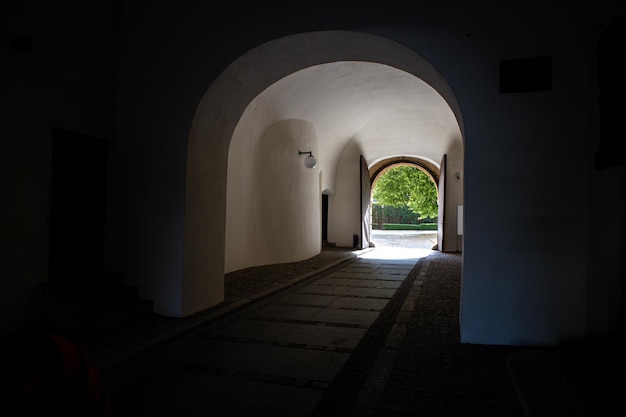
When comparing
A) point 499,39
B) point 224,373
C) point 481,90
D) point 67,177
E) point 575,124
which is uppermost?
point 499,39

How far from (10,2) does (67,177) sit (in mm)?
1762

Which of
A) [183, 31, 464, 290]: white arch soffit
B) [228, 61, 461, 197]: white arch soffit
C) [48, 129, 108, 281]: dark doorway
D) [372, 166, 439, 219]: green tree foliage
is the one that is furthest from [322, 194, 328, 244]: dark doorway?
[372, 166, 439, 219]: green tree foliage

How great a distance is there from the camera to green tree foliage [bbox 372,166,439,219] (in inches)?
1049

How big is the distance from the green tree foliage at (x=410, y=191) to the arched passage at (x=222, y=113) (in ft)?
72.0

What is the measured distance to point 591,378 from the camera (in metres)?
2.71

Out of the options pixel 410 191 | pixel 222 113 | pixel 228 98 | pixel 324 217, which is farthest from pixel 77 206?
pixel 410 191

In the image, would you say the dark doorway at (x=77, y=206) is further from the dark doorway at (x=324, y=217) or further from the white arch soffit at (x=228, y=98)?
the dark doorway at (x=324, y=217)

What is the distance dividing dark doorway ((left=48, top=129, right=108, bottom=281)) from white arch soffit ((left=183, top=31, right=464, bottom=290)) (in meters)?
1.17

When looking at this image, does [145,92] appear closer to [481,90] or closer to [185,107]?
[185,107]

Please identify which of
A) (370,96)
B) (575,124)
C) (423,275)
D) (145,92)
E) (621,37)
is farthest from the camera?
(370,96)

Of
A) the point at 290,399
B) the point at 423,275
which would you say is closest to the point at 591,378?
the point at 290,399

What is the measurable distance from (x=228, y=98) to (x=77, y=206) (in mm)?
2205

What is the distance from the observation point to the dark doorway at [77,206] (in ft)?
14.2

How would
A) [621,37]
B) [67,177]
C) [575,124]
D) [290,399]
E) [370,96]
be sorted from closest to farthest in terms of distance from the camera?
[290,399]
[621,37]
[575,124]
[67,177]
[370,96]
